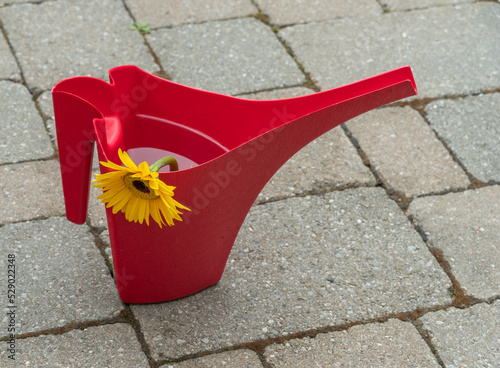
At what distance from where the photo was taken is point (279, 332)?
1572 millimetres

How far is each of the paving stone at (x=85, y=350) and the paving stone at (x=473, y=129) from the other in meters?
1.12

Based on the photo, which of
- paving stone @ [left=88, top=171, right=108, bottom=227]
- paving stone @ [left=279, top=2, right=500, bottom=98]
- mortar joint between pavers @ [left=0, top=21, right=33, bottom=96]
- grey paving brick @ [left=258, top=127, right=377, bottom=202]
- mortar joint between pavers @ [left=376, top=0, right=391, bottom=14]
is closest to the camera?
paving stone @ [left=88, top=171, right=108, bottom=227]

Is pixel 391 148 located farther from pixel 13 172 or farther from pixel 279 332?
pixel 13 172

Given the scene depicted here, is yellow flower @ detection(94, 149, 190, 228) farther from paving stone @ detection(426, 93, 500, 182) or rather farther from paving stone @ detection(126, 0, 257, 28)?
paving stone @ detection(126, 0, 257, 28)

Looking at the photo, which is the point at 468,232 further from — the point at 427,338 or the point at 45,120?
the point at 45,120

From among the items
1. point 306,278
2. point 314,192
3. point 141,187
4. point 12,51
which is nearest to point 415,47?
point 314,192

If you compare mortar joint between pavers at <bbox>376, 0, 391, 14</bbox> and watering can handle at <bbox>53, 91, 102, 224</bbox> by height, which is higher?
mortar joint between pavers at <bbox>376, 0, 391, 14</bbox>

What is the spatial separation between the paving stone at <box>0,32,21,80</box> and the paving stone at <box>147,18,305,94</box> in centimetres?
46

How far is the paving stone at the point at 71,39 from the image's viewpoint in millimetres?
2291

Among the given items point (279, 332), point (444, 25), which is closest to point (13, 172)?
point (279, 332)

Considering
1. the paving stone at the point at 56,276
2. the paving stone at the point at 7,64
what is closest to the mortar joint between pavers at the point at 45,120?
the paving stone at the point at 7,64

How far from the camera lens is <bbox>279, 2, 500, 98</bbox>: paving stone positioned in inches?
92.6

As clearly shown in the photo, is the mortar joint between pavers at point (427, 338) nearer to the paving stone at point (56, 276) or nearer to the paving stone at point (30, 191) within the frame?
the paving stone at point (56, 276)

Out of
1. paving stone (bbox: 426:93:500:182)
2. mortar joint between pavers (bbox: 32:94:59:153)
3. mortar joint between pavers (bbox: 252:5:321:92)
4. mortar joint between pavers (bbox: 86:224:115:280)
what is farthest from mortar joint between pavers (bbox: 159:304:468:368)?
mortar joint between pavers (bbox: 252:5:321:92)
